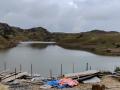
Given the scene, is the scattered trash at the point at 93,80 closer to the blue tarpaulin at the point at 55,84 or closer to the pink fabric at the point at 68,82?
the pink fabric at the point at 68,82

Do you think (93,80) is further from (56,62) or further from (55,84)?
(56,62)

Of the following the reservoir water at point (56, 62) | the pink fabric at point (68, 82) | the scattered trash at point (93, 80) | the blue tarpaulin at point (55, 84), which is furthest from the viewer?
the reservoir water at point (56, 62)

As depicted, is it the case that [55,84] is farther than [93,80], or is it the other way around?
[93,80]

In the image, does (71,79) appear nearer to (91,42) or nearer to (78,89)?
(78,89)

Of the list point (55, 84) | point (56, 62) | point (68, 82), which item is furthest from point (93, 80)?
point (56, 62)

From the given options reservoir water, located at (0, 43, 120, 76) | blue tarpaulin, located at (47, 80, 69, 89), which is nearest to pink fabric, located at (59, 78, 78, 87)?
blue tarpaulin, located at (47, 80, 69, 89)

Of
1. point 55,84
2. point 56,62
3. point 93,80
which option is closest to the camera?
point 55,84

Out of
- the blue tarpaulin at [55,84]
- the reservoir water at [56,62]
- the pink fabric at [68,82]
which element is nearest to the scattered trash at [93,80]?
the pink fabric at [68,82]

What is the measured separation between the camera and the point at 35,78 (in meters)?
30.8

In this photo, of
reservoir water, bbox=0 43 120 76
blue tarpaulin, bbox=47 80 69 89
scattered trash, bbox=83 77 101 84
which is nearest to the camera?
blue tarpaulin, bbox=47 80 69 89

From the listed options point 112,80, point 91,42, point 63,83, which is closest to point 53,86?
point 63,83

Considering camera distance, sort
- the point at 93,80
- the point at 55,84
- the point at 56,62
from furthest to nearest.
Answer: the point at 56,62 → the point at 93,80 → the point at 55,84

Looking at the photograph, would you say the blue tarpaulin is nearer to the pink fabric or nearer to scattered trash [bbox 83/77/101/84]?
the pink fabric

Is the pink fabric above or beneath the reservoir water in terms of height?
above
